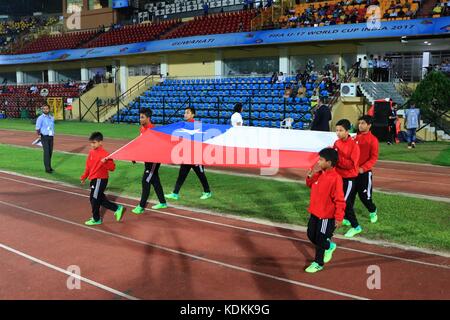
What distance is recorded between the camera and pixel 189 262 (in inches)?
241

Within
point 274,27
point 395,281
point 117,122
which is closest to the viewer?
point 395,281

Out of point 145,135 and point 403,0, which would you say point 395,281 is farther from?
point 403,0

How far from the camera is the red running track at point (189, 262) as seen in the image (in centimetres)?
518

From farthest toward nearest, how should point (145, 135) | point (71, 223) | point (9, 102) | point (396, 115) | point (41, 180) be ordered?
point (9, 102)
point (396, 115)
point (41, 180)
point (145, 135)
point (71, 223)

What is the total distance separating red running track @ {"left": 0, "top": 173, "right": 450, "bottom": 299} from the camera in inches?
204

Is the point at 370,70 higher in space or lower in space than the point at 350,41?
lower

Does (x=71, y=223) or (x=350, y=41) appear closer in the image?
(x=71, y=223)

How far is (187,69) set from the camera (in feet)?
125

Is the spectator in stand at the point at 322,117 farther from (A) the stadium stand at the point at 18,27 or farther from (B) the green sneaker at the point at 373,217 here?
(A) the stadium stand at the point at 18,27

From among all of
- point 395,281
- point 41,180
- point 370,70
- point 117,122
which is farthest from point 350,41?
point 395,281

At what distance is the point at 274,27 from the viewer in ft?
103

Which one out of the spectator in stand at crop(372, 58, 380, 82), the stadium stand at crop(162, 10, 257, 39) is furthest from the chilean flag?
the stadium stand at crop(162, 10, 257, 39)
